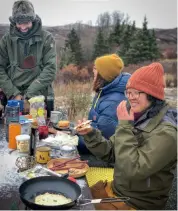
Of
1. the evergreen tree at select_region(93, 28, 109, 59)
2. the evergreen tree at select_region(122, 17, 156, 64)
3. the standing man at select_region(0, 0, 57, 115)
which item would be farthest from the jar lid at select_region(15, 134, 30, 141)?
the evergreen tree at select_region(122, 17, 156, 64)

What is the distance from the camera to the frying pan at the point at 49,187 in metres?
1.52

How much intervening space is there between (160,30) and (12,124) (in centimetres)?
1271

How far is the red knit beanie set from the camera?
73.5 inches

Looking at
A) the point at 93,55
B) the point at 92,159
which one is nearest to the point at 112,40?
the point at 93,55

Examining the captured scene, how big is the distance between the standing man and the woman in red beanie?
6.38 ft

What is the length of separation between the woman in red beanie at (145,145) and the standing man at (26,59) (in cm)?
195

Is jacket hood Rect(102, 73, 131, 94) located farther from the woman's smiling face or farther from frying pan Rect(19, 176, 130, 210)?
frying pan Rect(19, 176, 130, 210)

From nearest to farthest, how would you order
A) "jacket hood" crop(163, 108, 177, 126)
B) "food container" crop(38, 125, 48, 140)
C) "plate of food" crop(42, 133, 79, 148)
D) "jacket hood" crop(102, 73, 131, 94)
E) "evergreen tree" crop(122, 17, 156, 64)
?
"jacket hood" crop(163, 108, 177, 126) → "plate of food" crop(42, 133, 79, 148) → "food container" crop(38, 125, 48, 140) → "jacket hood" crop(102, 73, 131, 94) → "evergreen tree" crop(122, 17, 156, 64)

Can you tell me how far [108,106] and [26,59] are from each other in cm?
169

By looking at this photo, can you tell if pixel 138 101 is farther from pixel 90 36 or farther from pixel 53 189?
pixel 90 36

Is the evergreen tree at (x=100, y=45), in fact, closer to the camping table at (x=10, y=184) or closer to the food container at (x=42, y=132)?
the food container at (x=42, y=132)

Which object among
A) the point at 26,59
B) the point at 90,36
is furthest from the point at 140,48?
the point at 26,59

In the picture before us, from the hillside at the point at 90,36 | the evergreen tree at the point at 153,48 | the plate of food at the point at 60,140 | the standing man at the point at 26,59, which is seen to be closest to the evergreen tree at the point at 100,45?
the hillside at the point at 90,36

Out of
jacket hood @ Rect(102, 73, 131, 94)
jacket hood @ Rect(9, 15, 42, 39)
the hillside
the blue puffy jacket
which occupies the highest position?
the hillside
